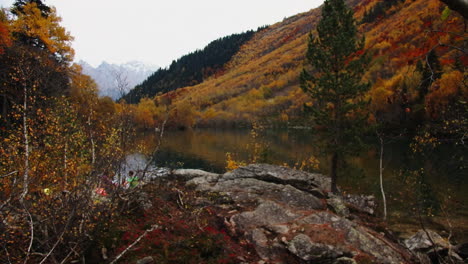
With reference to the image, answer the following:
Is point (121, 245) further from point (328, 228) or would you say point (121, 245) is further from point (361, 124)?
point (361, 124)

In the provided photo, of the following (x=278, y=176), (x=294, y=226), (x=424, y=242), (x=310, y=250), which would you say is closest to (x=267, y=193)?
(x=278, y=176)

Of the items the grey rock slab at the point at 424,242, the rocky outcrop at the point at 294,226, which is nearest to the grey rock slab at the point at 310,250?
the rocky outcrop at the point at 294,226

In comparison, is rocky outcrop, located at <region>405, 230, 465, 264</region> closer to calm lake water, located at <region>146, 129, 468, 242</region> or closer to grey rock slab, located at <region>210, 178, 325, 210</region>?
calm lake water, located at <region>146, 129, 468, 242</region>

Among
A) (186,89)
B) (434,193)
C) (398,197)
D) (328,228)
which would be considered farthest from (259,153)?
(186,89)

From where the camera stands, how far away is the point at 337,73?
65.1 ft

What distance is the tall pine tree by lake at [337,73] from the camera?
62.0 feet

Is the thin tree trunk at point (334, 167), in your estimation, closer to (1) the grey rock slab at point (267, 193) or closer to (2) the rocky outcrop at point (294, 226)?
(2) the rocky outcrop at point (294, 226)

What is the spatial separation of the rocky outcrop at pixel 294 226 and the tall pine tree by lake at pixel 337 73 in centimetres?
685

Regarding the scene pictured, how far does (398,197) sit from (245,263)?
1910 centimetres

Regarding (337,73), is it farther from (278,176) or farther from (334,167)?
(278,176)

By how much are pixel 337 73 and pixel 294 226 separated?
1400cm

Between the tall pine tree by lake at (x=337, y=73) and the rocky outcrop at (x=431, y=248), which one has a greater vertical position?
the tall pine tree by lake at (x=337, y=73)

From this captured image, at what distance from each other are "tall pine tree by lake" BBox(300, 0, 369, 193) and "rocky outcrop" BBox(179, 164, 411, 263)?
685 centimetres

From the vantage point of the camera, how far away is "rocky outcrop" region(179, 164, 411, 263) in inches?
312
